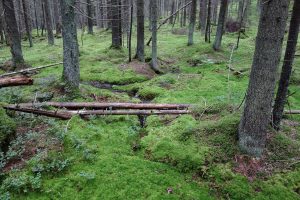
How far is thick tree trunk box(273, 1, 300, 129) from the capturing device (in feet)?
19.2

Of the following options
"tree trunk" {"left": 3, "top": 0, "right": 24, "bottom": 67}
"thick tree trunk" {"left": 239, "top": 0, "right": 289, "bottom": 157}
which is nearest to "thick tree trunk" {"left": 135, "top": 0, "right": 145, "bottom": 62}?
"tree trunk" {"left": 3, "top": 0, "right": 24, "bottom": 67}

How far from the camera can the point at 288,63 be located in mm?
6168

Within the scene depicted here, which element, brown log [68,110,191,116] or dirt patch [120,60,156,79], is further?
dirt patch [120,60,156,79]

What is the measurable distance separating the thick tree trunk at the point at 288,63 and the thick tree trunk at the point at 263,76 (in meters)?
1.37

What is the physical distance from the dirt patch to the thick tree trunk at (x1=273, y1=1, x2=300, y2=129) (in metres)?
7.73

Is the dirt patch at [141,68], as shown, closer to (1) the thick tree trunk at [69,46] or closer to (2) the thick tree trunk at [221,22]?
(1) the thick tree trunk at [69,46]

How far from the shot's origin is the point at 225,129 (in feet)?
20.0

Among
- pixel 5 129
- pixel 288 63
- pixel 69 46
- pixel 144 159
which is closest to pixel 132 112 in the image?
pixel 144 159

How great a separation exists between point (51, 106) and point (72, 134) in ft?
5.57

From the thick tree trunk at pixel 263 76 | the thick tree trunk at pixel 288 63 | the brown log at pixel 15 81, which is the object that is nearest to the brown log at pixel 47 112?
the brown log at pixel 15 81

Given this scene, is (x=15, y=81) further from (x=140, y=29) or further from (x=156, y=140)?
(x=140, y=29)

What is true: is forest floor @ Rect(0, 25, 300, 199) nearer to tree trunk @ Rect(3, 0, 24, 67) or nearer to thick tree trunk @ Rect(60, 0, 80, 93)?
thick tree trunk @ Rect(60, 0, 80, 93)

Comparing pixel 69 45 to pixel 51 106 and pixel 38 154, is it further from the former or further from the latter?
pixel 38 154

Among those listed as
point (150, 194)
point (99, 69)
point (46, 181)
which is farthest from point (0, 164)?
point (99, 69)
